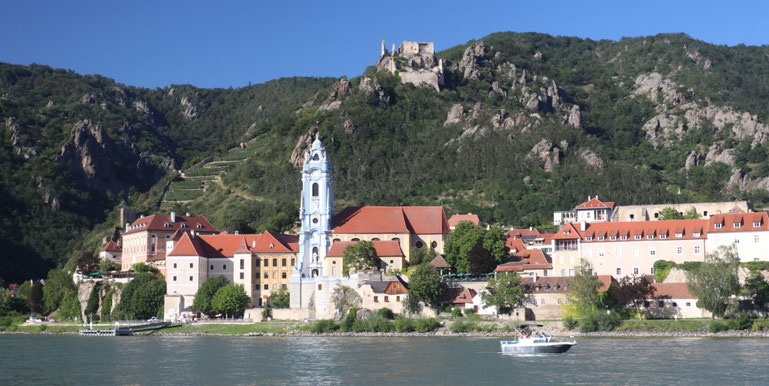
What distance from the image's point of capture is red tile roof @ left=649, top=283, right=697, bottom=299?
7591cm

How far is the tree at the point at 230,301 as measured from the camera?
88.5 m

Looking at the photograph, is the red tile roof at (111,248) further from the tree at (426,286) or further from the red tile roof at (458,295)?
the red tile roof at (458,295)

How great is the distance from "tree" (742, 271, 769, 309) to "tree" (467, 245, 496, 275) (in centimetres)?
2118

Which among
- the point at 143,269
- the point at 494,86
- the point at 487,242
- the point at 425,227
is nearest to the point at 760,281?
the point at 487,242

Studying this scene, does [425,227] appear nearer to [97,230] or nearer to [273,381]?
[273,381]

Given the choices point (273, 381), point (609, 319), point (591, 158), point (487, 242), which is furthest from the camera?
point (591, 158)

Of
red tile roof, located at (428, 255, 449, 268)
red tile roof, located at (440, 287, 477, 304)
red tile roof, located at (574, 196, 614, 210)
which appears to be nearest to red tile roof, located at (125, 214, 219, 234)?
red tile roof, located at (428, 255, 449, 268)

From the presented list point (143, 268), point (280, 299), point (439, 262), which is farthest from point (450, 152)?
point (280, 299)

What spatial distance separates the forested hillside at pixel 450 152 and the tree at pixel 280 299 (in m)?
22.8

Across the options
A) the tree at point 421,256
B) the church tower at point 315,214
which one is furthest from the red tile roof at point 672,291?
the church tower at point 315,214

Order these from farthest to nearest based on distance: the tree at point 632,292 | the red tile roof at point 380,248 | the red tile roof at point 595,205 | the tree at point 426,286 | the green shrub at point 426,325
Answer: the red tile roof at point 595,205 → the red tile roof at point 380,248 → the tree at point 426,286 → the green shrub at point 426,325 → the tree at point 632,292

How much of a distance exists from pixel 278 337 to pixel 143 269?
24970mm

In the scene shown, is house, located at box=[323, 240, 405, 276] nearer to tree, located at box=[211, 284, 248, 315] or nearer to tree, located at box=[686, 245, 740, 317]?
tree, located at box=[211, 284, 248, 315]

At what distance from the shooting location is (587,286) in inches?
2968
